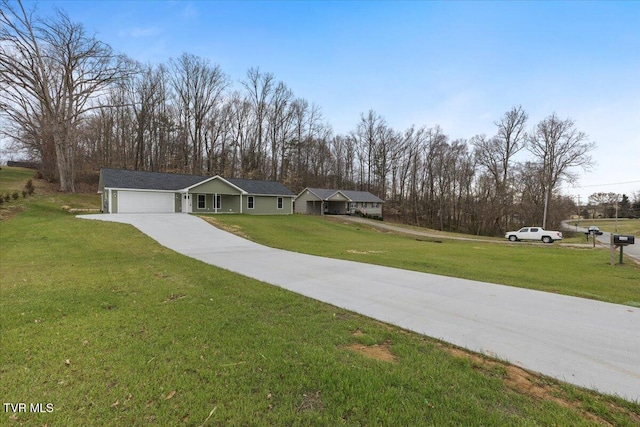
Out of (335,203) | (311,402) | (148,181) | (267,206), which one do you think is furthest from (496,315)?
(335,203)

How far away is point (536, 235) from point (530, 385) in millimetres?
29130

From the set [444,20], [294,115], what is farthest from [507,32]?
[294,115]

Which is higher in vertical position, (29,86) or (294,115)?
(294,115)

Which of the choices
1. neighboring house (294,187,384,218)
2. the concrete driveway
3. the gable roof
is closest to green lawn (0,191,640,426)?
the concrete driveway

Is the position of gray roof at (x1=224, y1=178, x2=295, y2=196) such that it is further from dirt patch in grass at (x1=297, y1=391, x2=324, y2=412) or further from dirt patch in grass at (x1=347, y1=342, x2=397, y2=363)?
dirt patch in grass at (x1=297, y1=391, x2=324, y2=412)

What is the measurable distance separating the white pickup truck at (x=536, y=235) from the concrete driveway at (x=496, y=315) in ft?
80.7

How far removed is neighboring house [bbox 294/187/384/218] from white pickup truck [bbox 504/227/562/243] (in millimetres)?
19229

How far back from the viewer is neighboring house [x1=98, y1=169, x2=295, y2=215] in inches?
902

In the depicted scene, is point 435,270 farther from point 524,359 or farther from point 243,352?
point 243,352

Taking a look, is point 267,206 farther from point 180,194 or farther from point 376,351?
point 376,351

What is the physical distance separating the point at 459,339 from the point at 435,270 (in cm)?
456

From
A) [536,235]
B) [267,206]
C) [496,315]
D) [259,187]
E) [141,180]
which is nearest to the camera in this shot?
[496,315]

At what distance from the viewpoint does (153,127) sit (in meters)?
36.1

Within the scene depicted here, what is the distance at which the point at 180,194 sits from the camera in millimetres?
25734
